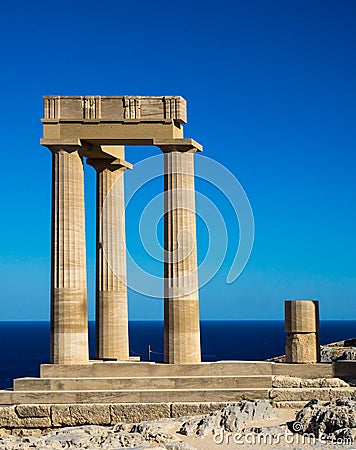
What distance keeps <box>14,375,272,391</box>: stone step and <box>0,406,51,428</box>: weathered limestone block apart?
1.31 meters

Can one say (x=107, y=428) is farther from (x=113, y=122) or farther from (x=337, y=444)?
(x=113, y=122)

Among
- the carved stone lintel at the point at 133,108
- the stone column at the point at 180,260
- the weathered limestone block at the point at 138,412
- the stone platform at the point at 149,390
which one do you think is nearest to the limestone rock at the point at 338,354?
the stone platform at the point at 149,390

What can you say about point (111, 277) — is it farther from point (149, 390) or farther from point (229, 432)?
point (229, 432)

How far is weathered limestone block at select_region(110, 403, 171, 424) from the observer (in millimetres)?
30703

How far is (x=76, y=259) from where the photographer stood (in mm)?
34625

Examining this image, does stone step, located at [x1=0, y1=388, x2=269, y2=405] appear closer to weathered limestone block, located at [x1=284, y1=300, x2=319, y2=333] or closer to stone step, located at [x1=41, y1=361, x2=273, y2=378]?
stone step, located at [x1=41, y1=361, x2=273, y2=378]

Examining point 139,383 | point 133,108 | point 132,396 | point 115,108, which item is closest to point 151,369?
point 139,383

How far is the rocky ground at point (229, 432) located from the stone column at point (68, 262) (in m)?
4.97

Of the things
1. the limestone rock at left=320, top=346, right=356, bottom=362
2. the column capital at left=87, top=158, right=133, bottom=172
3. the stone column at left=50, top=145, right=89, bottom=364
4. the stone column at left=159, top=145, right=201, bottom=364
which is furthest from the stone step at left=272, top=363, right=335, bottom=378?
the column capital at left=87, top=158, right=133, bottom=172

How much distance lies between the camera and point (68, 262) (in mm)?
34469

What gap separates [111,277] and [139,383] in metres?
7.56

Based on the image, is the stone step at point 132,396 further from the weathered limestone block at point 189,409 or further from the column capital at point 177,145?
the column capital at point 177,145

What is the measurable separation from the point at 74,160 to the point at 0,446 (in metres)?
12.4

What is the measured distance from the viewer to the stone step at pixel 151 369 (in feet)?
109
